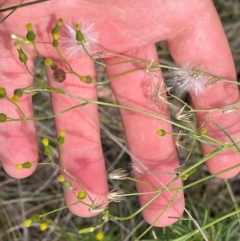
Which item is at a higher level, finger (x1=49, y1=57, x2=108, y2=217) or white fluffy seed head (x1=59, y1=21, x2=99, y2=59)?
white fluffy seed head (x1=59, y1=21, x2=99, y2=59)

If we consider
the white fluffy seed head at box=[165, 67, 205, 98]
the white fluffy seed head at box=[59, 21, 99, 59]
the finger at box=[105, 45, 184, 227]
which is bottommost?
the finger at box=[105, 45, 184, 227]

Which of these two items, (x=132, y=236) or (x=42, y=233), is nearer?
(x=132, y=236)

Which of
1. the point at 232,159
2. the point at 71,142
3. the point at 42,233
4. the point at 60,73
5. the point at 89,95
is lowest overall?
the point at 42,233

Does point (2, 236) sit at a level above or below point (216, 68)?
below

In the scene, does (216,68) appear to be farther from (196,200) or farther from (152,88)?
(196,200)

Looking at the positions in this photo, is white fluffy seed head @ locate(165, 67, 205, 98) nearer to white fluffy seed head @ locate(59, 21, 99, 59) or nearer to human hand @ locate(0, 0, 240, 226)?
human hand @ locate(0, 0, 240, 226)

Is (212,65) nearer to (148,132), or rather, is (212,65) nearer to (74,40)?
(148,132)

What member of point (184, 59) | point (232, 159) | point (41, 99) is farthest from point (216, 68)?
point (41, 99)

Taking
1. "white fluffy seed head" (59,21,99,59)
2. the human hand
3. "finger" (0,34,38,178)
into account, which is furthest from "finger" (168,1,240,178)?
"finger" (0,34,38,178)
